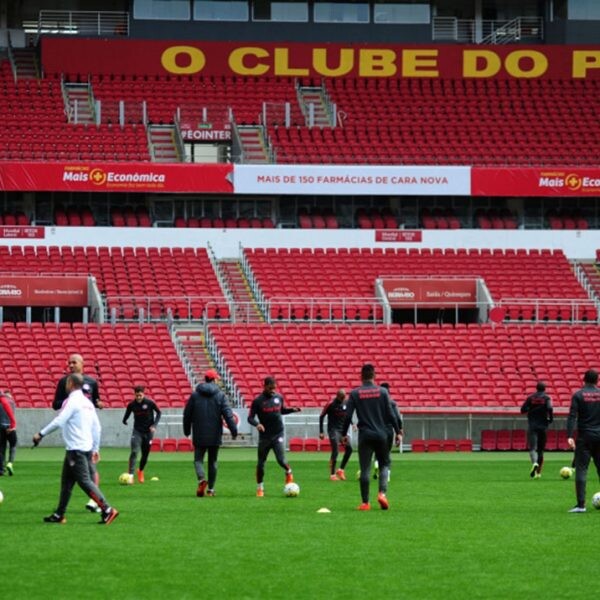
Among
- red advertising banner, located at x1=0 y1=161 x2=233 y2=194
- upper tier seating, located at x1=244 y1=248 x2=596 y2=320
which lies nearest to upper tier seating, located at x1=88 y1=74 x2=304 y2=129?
red advertising banner, located at x1=0 y1=161 x2=233 y2=194

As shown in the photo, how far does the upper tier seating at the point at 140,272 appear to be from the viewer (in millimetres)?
48438

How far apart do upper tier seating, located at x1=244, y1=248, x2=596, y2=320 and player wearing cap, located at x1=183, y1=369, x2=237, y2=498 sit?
2650 cm

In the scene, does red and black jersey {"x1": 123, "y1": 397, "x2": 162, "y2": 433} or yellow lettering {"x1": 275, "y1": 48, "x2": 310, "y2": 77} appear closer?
red and black jersey {"x1": 123, "y1": 397, "x2": 162, "y2": 433}

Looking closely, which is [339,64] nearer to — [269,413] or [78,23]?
[78,23]

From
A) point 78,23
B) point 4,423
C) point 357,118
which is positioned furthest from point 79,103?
point 4,423

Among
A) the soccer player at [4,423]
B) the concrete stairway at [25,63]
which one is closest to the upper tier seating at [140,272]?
the concrete stairway at [25,63]

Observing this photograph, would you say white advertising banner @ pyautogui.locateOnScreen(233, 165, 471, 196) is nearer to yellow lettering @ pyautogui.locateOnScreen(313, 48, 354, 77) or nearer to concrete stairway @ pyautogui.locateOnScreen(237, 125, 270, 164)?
concrete stairway @ pyautogui.locateOnScreen(237, 125, 270, 164)

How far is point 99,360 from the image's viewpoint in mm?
44062

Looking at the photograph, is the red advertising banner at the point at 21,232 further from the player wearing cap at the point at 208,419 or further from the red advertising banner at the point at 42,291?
the player wearing cap at the point at 208,419

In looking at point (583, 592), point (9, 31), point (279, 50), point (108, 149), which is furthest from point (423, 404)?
point (583, 592)

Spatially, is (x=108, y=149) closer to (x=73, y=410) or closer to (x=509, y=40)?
(x=509, y=40)

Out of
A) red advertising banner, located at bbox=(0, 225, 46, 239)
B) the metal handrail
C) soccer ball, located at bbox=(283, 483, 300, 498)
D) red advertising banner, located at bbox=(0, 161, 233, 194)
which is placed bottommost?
soccer ball, located at bbox=(283, 483, 300, 498)

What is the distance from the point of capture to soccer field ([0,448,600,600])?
12.6m

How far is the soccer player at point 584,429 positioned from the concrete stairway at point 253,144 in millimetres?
36068
